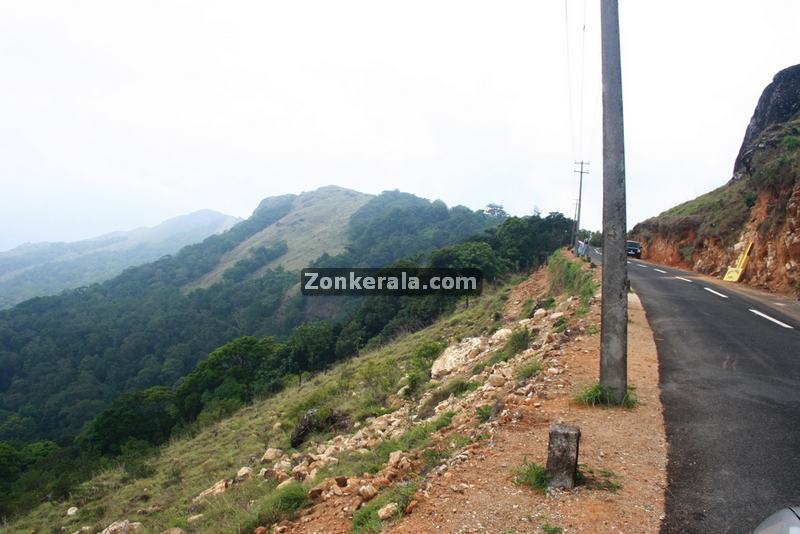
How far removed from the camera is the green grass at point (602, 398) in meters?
5.91

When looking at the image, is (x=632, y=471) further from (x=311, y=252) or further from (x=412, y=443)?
(x=311, y=252)

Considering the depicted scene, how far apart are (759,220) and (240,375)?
37545mm

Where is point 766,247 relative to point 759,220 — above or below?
below

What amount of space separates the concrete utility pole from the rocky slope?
1440mm

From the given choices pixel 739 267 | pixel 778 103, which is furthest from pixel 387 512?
pixel 778 103

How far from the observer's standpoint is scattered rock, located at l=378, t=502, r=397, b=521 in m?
4.09

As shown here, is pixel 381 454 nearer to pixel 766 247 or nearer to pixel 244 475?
pixel 244 475

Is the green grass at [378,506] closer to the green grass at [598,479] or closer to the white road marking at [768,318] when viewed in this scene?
the green grass at [598,479]

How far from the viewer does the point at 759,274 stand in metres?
17.8

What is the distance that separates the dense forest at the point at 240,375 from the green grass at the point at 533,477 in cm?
2232

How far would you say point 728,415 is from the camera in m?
5.65

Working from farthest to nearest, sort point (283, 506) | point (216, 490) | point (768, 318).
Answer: point (768, 318)
point (216, 490)
point (283, 506)

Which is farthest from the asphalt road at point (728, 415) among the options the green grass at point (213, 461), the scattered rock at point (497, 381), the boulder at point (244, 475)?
the boulder at point (244, 475)

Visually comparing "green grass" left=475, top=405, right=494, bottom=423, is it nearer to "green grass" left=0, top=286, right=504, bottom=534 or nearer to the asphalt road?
the asphalt road
